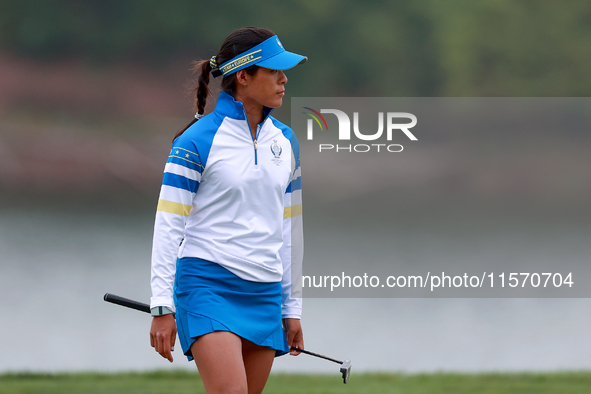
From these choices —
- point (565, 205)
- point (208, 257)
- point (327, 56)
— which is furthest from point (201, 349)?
point (565, 205)

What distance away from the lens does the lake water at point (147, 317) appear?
3.98m

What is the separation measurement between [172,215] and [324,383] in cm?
240

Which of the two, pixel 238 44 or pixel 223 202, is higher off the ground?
pixel 238 44

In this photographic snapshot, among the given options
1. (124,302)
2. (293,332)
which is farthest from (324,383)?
(124,302)

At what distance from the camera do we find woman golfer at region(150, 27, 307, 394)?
190 cm

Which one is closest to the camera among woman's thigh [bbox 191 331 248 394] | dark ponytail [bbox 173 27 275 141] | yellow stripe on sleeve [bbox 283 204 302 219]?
woman's thigh [bbox 191 331 248 394]

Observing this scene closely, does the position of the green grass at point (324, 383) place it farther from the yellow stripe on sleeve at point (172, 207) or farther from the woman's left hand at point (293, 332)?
the yellow stripe on sleeve at point (172, 207)

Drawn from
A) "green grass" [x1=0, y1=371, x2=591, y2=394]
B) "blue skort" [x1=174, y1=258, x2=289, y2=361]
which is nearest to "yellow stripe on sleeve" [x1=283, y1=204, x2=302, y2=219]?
"blue skort" [x1=174, y1=258, x2=289, y2=361]

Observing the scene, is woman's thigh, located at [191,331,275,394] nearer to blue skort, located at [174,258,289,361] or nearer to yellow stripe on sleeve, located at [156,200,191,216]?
blue skort, located at [174,258,289,361]

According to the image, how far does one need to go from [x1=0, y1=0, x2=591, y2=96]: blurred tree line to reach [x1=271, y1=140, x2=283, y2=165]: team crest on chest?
6.22ft

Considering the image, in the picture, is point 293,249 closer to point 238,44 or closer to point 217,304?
point 217,304

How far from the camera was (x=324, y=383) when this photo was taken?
401cm

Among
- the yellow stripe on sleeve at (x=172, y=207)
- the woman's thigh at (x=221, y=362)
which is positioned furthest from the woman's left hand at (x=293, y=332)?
the yellow stripe on sleeve at (x=172, y=207)

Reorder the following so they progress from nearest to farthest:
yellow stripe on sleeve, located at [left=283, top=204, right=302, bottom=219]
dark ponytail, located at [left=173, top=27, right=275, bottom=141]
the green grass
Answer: dark ponytail, located at [left=173, top=27, right=275, bottom=141] → yellow stripe on sleeve, located at [left=283, top=204, right=302, bottom=219] → the green grass
